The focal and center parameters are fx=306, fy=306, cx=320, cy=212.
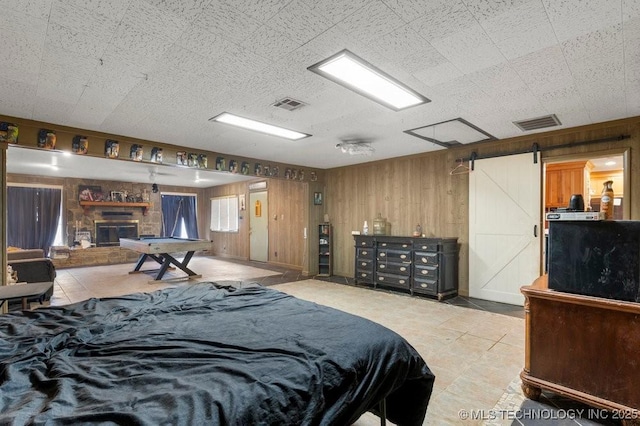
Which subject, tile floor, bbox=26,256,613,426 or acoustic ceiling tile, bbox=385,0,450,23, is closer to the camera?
acoustic ceiling tile, bbox=385,0,450,23

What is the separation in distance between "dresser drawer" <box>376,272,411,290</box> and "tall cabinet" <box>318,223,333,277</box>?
159 centimetres

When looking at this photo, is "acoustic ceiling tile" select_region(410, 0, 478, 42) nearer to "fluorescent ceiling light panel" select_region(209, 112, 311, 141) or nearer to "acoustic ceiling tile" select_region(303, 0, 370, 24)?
"acoustic ceiling tile" select_region(303, 0, 370, 24)

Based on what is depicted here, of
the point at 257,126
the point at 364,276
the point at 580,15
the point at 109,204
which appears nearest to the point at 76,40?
the point at 257,126

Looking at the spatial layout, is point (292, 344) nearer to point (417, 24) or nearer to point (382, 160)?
point (417, 24)

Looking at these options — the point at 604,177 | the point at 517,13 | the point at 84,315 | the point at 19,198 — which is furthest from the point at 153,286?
the point at 604,177

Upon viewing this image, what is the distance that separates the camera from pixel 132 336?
151 centimetres

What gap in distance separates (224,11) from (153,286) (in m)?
5.41

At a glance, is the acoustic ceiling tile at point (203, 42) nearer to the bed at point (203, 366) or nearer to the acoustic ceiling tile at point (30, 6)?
the acoustic ceiling tile at point (30, 6)

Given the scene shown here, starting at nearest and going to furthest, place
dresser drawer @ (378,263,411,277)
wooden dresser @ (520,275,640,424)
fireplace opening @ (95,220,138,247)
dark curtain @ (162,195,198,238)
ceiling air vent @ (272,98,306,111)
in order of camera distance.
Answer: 1. wooden dresser @ (520,275,640,424)
2. ceiling air vent @ (272,98,306,111)
3. dresser drawer @ (378,263,411,277)
4. fireplace opening @ (95,220,138,247)
5. dark curtain @ (162,195,198,238)

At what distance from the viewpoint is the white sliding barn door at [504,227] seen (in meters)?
4.26

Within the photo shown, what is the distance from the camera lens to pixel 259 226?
9078 mm

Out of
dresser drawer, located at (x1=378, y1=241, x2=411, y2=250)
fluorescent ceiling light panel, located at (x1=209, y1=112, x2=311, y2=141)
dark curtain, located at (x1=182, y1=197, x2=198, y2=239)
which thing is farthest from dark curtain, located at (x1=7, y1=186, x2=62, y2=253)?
dresser drawer, located at (x1=378, y1=241, x2=411, y2=250)

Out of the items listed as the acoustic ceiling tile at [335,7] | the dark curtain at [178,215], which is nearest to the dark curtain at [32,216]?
the dark curtain at [178,215]

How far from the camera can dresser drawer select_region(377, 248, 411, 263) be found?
5084mm
